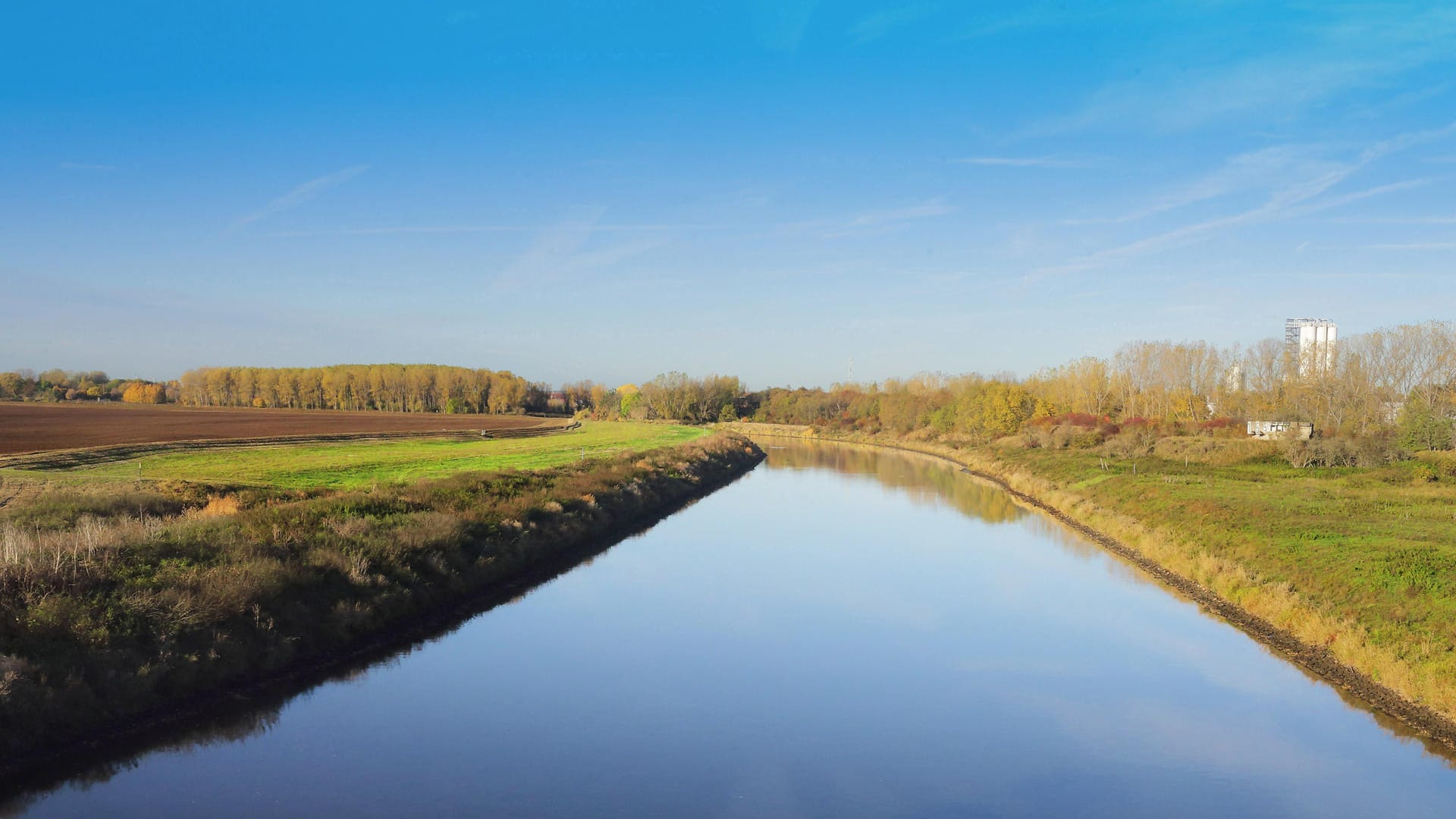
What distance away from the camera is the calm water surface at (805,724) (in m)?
9.64

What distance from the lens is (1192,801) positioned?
32.2 feet

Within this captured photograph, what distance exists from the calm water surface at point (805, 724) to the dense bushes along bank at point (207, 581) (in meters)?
1.04

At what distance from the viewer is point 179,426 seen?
6231cm

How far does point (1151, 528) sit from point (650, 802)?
22164mm

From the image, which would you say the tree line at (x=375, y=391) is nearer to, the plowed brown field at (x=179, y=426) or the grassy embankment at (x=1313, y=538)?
the plowed brown field at (x=179, y=426)

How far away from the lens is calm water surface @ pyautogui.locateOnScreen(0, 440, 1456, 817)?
9641 millimetres

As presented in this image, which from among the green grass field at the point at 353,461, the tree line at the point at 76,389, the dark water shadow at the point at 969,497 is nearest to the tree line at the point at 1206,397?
the dark water shadow at the point at 969,497

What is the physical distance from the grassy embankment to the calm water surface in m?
1.27

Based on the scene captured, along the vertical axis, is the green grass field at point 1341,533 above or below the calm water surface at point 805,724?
above

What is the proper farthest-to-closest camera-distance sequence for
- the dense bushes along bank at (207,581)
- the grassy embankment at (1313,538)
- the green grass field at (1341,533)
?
the grassy embankment at (1313,538), the green grass field at (1341,533), the dense bushes along bank at (207,581)

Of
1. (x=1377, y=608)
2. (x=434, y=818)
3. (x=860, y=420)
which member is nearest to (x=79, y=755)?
(x=434, y=818)

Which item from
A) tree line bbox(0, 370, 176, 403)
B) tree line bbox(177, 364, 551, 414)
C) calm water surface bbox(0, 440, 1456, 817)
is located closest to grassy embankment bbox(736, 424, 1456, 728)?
calm water surface bbox(0, 440, 1456, 817)

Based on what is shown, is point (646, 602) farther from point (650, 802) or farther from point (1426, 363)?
point (1426, 363)

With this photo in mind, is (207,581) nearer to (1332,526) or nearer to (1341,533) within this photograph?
(1341,533)
